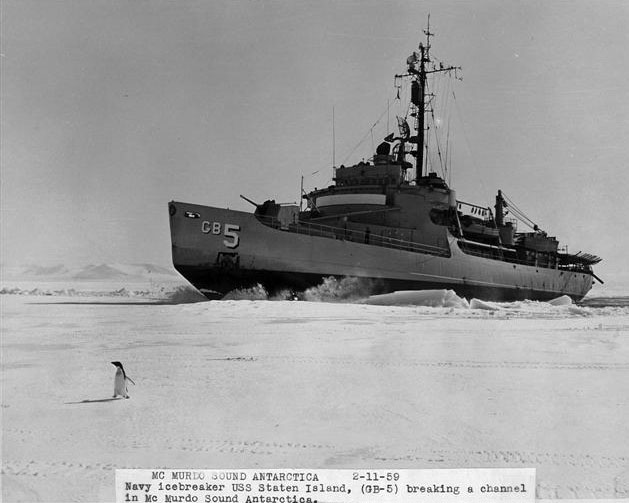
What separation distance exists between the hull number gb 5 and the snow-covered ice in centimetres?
706

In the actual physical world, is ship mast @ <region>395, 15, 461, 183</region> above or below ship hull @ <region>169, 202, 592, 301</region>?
above

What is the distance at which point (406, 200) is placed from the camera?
19047mm

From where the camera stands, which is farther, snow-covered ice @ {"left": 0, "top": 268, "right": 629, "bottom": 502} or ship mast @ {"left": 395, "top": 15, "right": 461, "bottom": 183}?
ship mast @ {"left": 395, "top": 15, "right": 461, "bottom": 183}

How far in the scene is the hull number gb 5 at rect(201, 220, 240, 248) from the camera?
48.1ft

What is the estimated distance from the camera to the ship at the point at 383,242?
583 inches

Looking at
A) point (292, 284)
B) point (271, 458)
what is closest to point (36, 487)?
point (271, 458)

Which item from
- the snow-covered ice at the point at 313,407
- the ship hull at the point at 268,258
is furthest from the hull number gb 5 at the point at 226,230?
the snow-covered ice at the point at 313,407

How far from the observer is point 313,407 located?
4418 mm
